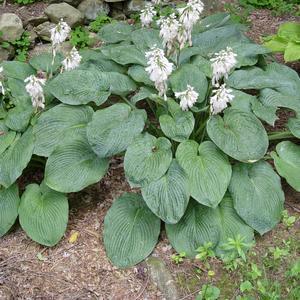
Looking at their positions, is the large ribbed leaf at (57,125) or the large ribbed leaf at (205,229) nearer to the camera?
the large ribbed leaf at (205,229)

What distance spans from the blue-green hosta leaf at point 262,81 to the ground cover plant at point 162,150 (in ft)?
0.04

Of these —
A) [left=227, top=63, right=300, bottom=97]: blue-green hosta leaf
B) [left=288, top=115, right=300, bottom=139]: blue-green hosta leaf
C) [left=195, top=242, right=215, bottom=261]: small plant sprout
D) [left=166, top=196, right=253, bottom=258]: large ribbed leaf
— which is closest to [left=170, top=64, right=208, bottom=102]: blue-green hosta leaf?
[left=227, top=63, right=300, bottom=97]: blue-green hosta leaf

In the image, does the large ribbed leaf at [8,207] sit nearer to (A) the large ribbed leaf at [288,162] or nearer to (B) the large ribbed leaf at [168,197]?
(B) the large ribbed leaf at [168,197]

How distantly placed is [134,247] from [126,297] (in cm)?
39

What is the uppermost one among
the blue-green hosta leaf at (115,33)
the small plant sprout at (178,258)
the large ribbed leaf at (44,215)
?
the blue-green hosta leaf at (115,33)

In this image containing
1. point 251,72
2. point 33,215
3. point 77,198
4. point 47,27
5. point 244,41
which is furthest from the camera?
point 47,27

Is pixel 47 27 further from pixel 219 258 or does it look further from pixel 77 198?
pixel 219 258

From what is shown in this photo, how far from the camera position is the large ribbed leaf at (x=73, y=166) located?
13.4ft

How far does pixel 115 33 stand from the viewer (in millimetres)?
5688

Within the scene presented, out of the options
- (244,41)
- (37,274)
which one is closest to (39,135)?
(37,274)

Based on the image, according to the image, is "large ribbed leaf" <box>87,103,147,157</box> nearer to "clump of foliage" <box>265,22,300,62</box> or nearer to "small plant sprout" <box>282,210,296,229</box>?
"small plant sprout" <box>282,210,296,229</box>

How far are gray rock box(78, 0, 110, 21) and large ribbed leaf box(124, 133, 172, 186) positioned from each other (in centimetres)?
313

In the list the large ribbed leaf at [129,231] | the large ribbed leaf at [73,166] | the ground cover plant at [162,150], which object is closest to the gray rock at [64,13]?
the ground cover plant at [162,150]

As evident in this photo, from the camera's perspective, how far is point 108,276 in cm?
388
